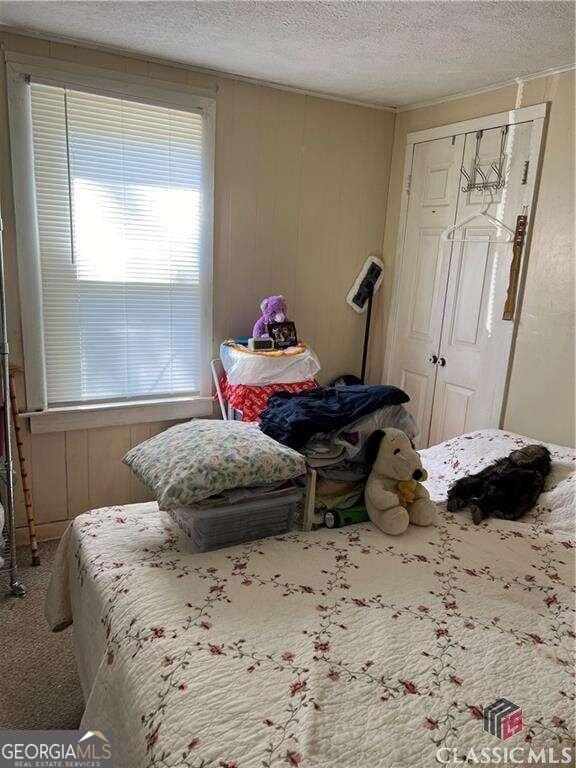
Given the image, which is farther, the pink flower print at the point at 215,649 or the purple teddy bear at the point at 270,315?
the purple teddy bear at the point at 270,315

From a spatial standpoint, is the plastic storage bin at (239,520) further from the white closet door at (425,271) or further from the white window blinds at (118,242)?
the white closet door at (425,271)

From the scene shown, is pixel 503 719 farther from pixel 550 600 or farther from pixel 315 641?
pixel 550 600

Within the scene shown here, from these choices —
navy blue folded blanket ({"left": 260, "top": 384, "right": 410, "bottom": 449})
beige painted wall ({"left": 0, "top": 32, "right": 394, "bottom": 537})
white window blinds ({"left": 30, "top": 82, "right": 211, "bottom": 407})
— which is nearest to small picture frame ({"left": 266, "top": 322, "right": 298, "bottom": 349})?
beige painted wall ({"left": 0, "top": 32, "right": 394, "bottom": 537})

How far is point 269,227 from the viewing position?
120 inches

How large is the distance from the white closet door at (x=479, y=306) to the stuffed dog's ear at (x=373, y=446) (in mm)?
1346

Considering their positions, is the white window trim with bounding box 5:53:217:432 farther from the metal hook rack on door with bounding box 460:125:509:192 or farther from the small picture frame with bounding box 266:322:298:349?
the metal hook rack on door with bounding box 460:125:509:192

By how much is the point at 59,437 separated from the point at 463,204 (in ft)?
8.39

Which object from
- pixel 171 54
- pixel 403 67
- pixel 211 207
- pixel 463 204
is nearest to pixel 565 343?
pixel 463 204

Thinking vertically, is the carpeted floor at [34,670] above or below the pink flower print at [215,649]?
below

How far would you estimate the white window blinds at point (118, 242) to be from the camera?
248 centimetres

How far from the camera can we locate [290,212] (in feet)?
10.1

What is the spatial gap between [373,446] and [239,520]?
0.51m

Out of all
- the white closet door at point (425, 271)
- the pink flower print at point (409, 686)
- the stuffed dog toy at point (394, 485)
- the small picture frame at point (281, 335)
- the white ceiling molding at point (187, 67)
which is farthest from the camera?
the white closet door at point (425, 271)

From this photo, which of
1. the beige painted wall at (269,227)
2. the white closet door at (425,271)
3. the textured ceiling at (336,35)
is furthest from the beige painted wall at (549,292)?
the beige painted wall at (269,227)
